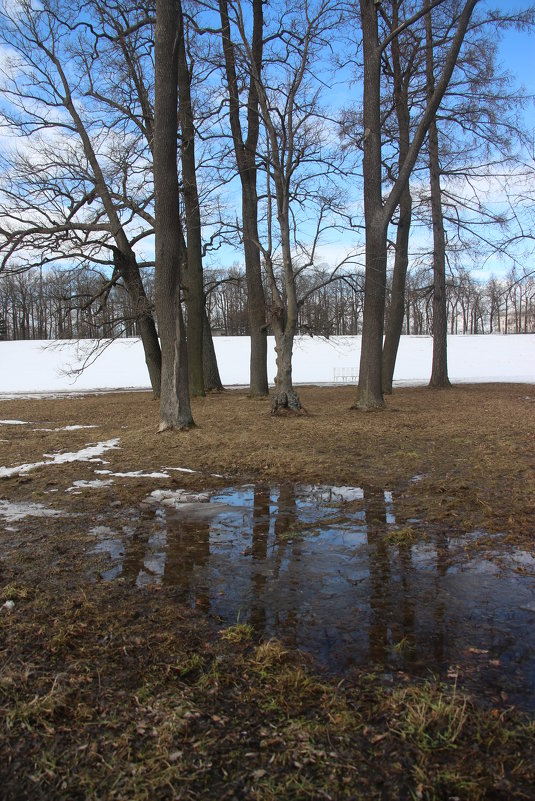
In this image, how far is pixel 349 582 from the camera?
145 inches

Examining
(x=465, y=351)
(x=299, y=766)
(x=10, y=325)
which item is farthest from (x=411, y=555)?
(x=10, y=325)

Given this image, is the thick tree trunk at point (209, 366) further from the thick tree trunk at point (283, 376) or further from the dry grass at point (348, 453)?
the thick tree trunk at point (283, 376)

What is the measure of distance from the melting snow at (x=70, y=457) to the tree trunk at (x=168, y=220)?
1237 mm

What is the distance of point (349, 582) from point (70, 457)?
549 cm

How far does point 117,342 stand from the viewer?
2211 inches

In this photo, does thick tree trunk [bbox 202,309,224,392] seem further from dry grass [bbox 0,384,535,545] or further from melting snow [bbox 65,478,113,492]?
melting snow [bbox 65,478,113,492]

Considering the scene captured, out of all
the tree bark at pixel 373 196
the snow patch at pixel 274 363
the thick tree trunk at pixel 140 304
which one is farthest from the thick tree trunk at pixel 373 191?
the snow patch at pixel 274 363

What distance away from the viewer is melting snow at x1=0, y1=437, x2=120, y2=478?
7078 millimetres

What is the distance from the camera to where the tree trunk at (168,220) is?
9.76 m

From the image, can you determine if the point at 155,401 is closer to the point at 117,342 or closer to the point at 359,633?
the point at 359,633

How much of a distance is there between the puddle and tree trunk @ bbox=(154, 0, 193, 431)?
178 inches

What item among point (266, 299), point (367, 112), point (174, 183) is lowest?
point (266, 299)

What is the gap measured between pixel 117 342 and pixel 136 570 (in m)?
54.5

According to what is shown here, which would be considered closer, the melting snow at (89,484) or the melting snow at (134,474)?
the melting snow at (89,484)
